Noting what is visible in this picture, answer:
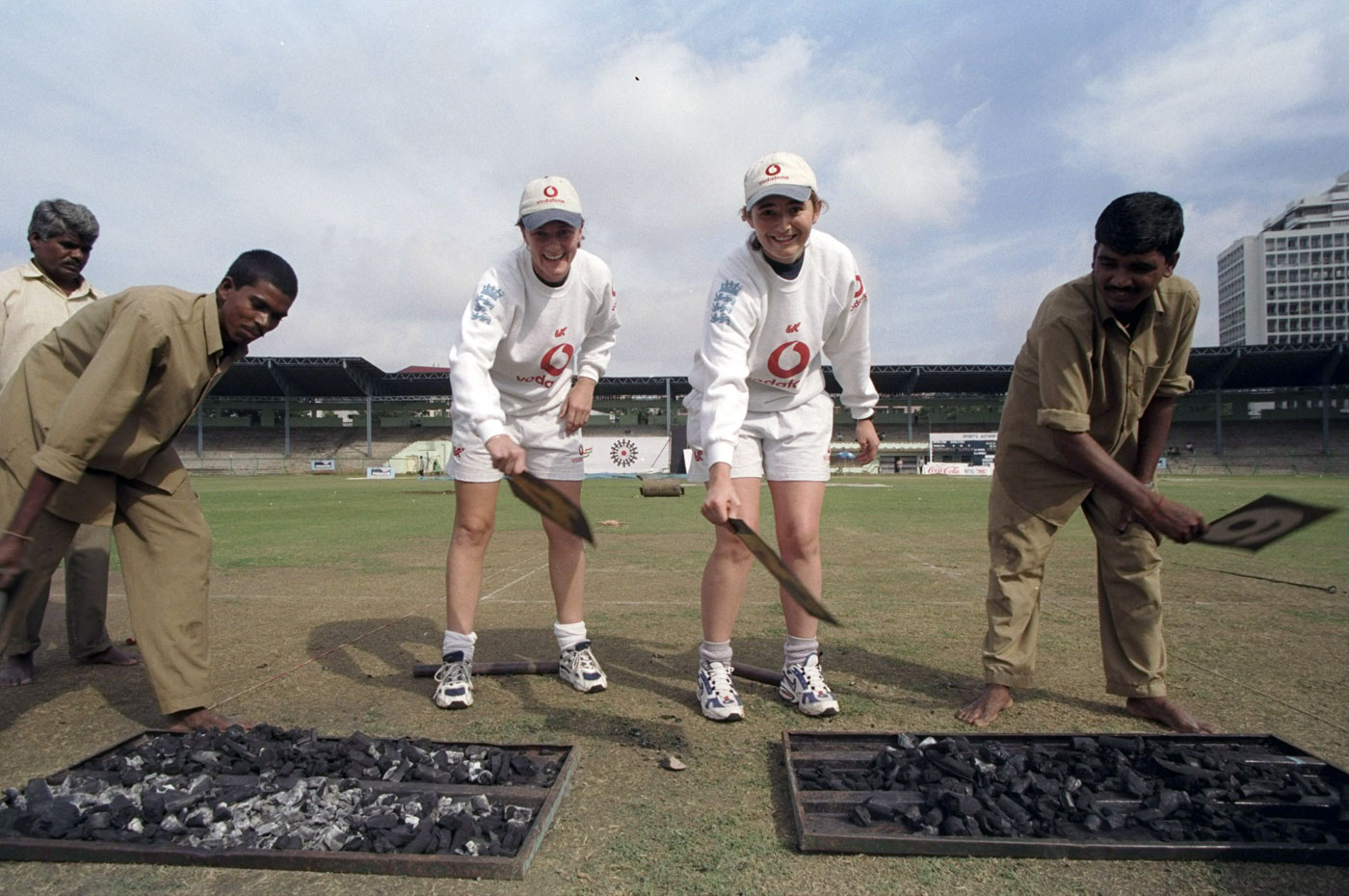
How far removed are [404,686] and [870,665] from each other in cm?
209

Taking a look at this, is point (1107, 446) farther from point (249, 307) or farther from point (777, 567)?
point (249, 307)

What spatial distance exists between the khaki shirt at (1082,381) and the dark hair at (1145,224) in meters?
0.27

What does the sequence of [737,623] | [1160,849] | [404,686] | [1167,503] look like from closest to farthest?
[1160,849]
[1167,503]
[404,686]
[737,623]

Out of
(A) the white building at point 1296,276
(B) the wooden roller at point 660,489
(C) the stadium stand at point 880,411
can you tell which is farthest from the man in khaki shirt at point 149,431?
(A) the white building at point 1296,276

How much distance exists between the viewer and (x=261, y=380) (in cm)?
6128

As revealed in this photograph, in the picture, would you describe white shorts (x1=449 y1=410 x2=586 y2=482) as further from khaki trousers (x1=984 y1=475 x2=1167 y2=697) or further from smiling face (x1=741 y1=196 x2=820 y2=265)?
khaki trousers (x1=984 y1=475 x2=1167 y2=697)

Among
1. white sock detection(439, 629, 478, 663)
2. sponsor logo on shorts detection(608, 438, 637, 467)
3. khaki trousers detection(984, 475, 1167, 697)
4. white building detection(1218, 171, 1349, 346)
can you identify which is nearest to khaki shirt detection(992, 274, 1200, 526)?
khaki trousers detection(984, 475, 1167, 697)

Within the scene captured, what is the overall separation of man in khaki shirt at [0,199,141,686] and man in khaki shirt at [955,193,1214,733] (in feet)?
13.0

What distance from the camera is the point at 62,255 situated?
12.8 ft

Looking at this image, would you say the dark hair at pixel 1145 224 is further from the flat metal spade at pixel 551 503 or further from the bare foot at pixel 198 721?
the bare foot at pixel 198 721

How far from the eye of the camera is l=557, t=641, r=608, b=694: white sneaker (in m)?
3.38

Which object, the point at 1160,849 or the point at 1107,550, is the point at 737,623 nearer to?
the point at 1107,550

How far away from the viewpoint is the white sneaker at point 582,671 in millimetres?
3379

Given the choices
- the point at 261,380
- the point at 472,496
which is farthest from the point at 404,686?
the point at 261,380
